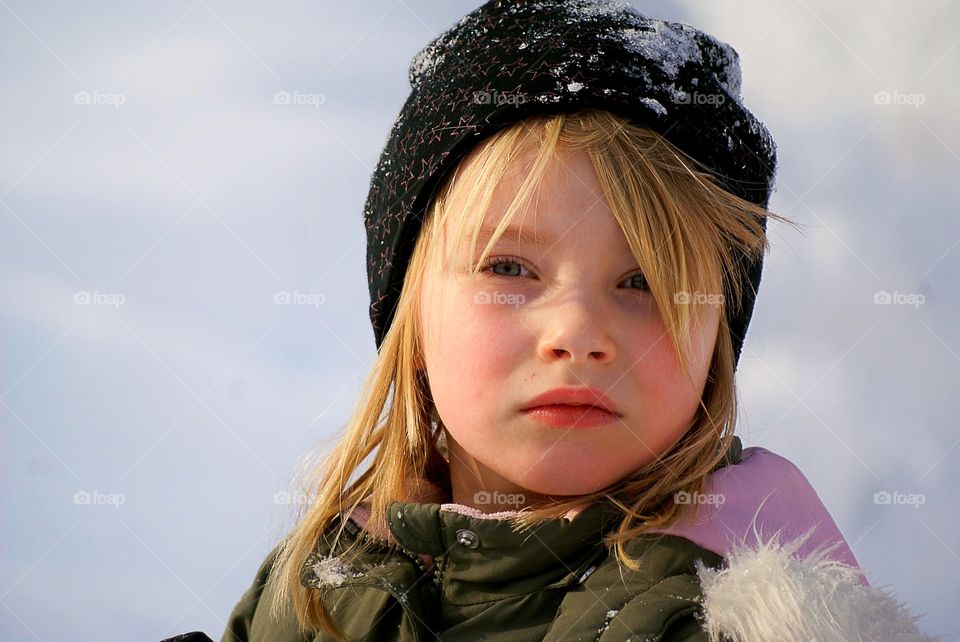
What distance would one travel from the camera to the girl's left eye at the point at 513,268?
4.94ft

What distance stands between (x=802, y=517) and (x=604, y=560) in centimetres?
33

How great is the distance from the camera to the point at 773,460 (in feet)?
5.31

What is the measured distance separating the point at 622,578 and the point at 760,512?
9.7 inches

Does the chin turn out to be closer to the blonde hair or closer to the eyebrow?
the blonde hair

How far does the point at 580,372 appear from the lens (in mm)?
1421

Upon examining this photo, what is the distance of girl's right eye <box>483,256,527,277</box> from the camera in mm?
1513

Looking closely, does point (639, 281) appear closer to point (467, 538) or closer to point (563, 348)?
point (563, 348)

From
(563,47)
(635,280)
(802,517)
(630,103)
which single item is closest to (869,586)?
(802,517)

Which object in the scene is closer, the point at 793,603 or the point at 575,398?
the point at 793,603

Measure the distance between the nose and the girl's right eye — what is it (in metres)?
0.11

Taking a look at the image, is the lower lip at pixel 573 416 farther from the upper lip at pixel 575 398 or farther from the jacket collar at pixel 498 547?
the jacket collar at pixel 498 547

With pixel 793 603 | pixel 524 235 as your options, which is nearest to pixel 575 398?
pixel 524 235

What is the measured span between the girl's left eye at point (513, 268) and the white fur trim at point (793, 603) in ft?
1.36

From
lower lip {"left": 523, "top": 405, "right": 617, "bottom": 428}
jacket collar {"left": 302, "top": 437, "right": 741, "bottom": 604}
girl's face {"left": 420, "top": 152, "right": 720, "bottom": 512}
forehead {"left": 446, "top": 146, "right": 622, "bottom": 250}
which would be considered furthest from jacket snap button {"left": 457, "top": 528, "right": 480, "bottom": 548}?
forehead {"left": 446, "top": 146, "right": 622, "bottom": 250}
